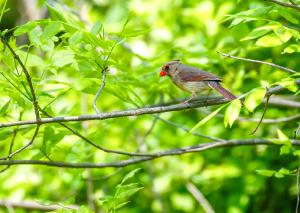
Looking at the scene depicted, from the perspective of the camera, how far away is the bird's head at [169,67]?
4.73 meters

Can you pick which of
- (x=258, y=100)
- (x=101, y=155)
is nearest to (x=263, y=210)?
(x=101, y=155)

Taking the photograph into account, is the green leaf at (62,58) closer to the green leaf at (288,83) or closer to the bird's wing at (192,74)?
the green leaf at (288,83)

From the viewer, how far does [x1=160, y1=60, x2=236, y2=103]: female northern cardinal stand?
468 centimetres

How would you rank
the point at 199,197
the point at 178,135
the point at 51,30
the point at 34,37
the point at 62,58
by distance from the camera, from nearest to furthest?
1. the point at 51,30
2. the point at 34,37
3. the point at 62,58
4. the point at 199,197
5. the point at 178,135

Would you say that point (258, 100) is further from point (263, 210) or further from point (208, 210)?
point (263, 210)

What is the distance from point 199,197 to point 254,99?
11.5ft

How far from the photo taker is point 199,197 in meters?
6.27

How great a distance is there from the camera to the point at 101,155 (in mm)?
6297

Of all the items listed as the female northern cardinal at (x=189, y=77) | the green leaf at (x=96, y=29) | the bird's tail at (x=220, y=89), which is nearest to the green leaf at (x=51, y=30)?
the green leaf at (x=96, y=29)

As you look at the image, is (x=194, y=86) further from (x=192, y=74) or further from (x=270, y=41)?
(x=270, y=41)

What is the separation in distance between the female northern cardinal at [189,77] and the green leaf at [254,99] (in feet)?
5.36

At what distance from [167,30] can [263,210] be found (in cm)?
225

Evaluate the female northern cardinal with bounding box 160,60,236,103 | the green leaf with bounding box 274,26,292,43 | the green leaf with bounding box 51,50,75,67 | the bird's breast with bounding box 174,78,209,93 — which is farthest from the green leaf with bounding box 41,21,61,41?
the bird's breast with bounding box 174,78,209,93

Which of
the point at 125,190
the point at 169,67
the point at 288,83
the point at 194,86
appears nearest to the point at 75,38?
the point at 125,190
